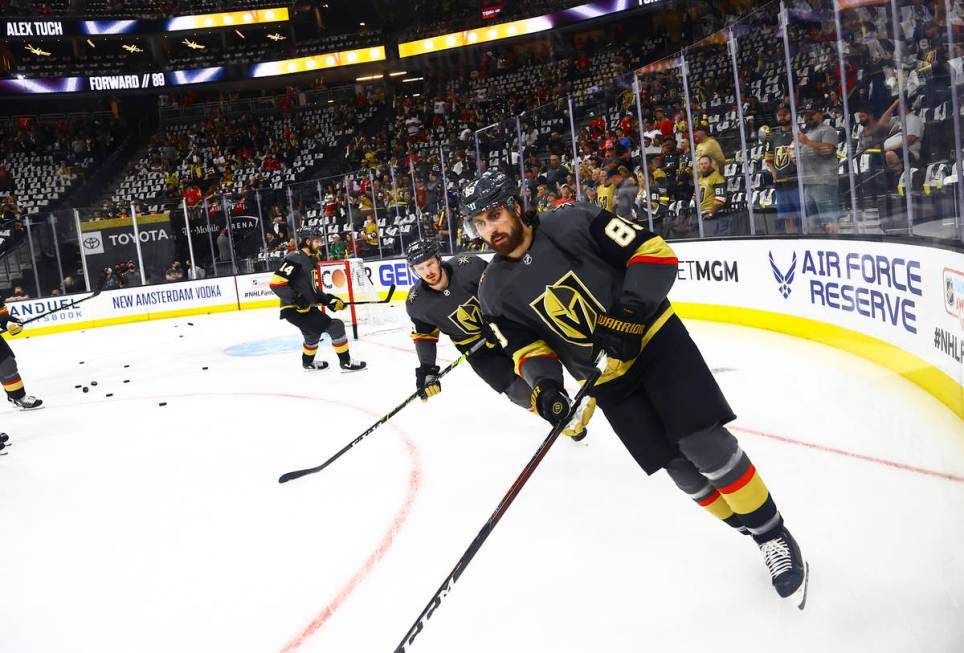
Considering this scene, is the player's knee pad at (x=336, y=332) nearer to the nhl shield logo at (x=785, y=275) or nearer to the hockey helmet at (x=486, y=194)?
the nhl shield logo at (x=785, y=275)

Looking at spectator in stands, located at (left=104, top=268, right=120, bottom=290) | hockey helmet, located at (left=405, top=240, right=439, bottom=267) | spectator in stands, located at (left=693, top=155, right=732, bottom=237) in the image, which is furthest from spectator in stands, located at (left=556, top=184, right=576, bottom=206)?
spectator in stands, located at (left=104, top=268, right=120, bottom=290)

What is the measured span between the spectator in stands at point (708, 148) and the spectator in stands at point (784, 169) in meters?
0.65

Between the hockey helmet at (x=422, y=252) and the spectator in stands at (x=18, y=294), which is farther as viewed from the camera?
the spectator in stands at (x=18, y=294)

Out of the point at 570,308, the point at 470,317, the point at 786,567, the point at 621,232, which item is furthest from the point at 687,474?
the point at 470,317

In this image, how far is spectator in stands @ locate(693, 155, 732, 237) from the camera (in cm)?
695

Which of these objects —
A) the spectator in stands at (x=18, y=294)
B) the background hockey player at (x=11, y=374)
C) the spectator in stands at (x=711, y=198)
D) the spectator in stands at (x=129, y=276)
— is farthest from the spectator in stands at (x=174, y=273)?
the spectator in stands at (x=711, y=198)

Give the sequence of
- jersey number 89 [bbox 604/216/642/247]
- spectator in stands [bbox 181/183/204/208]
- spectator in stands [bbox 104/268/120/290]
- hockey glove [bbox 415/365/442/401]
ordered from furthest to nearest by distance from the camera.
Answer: spectator in stands [bbox 181/183/204/208] → spectator in stands [bbox 104/268/120/290] → hockey glove [bbox 415/365/442/401] → jersey number 89 [bbox 604/216/642/247]

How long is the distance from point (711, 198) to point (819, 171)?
5.17ft

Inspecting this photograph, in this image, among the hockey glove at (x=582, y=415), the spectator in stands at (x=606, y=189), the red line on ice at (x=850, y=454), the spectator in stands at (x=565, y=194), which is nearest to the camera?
the red line on ice at (x=850, y=454)

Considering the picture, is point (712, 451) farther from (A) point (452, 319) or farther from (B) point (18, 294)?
(B) point (18, 294)

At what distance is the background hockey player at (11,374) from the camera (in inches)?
247

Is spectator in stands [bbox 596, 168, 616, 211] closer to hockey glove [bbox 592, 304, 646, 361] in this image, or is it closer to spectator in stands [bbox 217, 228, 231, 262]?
hockey glove [bbox 592, 304, 646, 361]

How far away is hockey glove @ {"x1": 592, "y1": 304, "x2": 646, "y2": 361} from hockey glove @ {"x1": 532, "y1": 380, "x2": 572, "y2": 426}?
33cm

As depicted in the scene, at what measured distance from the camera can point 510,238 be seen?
2268 mm
